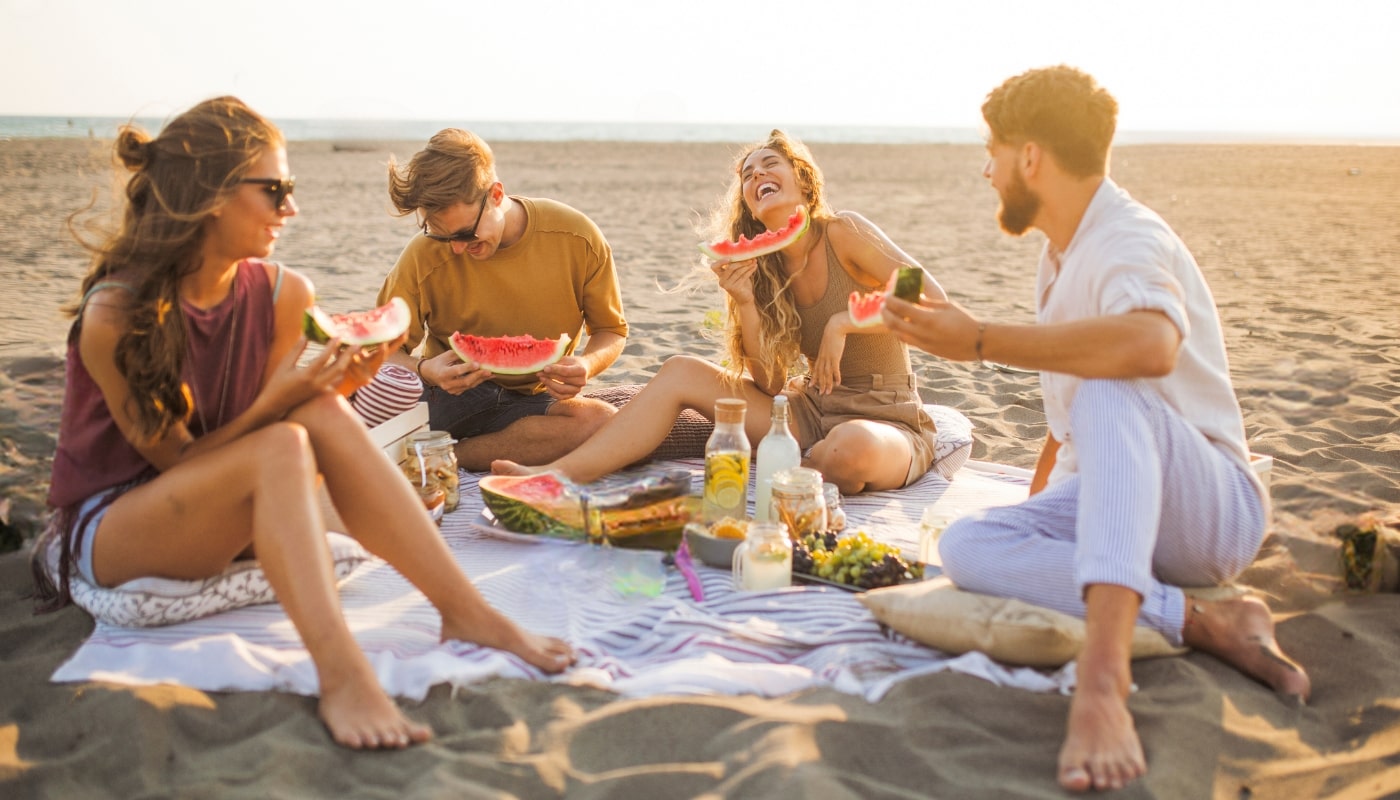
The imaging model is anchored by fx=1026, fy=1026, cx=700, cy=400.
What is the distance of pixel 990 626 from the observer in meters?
3.14

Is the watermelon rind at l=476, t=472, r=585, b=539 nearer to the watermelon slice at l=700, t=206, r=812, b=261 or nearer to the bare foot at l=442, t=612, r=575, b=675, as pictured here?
the bare foot at l=442, t=612, r=575, b=675

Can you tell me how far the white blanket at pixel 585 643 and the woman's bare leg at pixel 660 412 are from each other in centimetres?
82

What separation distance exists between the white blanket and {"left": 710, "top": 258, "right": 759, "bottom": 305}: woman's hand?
143cm

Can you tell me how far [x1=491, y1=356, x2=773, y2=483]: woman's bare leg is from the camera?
4.95 m

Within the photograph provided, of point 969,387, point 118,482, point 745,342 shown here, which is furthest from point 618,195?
point 118,482

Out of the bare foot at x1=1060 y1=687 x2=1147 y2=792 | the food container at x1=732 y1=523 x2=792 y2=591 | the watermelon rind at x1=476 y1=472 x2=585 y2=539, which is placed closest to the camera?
the bare foot at x1=1060 y1=687 x2=1147 y2=792

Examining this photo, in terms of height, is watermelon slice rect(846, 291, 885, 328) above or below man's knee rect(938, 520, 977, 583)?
above

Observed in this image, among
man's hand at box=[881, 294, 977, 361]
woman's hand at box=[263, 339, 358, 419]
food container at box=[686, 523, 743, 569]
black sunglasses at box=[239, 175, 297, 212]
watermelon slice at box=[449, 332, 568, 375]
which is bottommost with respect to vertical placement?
food container at box=[686, 523, 743, 569]

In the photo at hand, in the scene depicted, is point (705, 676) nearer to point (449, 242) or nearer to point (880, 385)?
point (880, 385)

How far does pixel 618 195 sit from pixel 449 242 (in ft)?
52.4

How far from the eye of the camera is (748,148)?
5.16m

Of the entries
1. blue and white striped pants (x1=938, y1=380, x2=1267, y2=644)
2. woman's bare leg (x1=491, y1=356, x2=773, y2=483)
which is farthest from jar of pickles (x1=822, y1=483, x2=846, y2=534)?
blue and white striped pants (x1=938, y1=380, x2=1267, y2=644)

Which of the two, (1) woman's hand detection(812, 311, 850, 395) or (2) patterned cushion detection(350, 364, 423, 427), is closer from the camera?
(1) woman's hand detection(812, 311, 850, 395)

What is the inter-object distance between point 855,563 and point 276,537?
198cm
